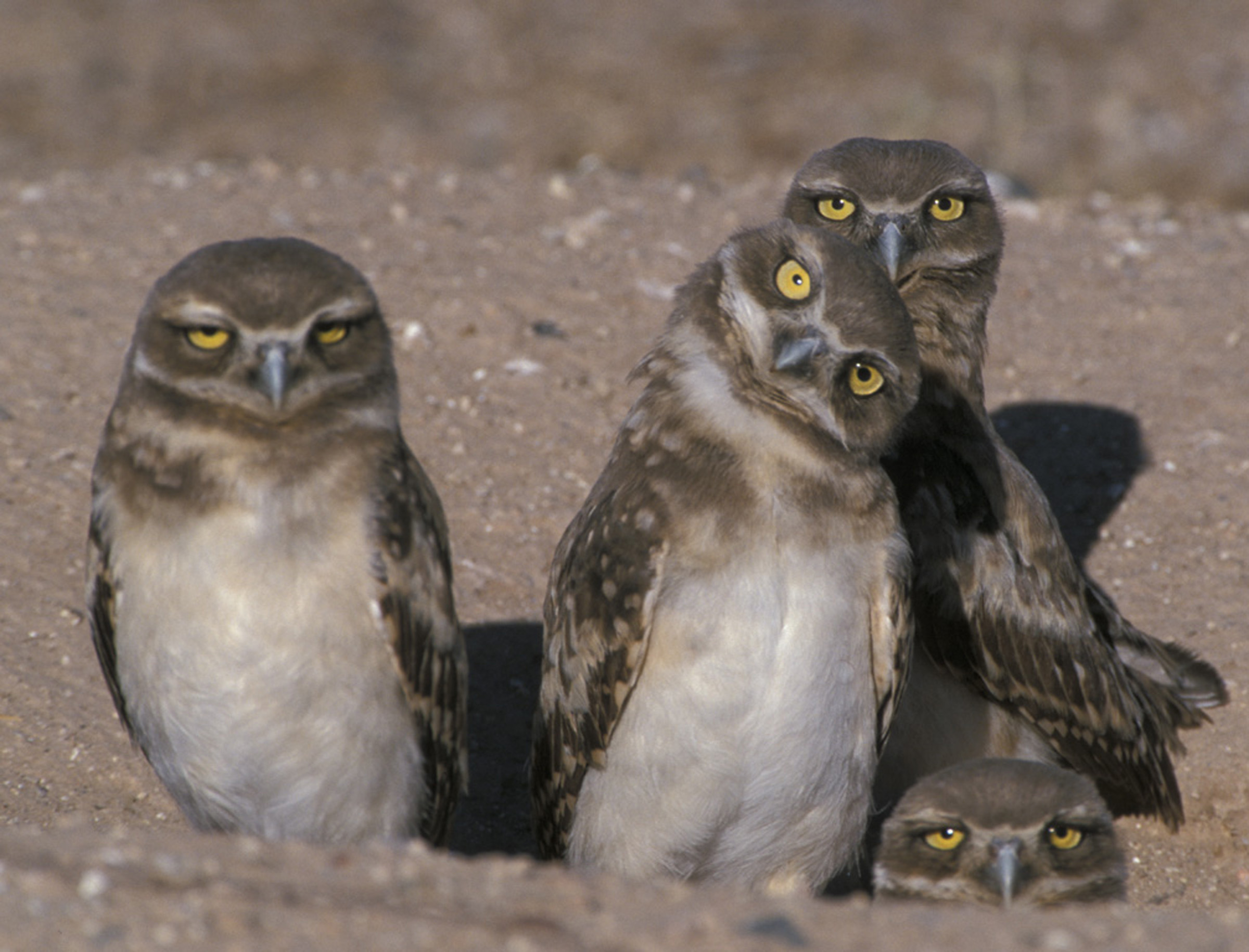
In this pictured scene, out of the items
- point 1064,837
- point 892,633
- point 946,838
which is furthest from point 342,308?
point 1064,837

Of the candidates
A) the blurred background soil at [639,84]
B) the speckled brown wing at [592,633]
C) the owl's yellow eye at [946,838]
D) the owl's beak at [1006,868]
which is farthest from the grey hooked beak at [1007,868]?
the blurred background soil at [639,84]

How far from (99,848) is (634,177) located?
884cm

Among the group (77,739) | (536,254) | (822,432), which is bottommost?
(77,739)

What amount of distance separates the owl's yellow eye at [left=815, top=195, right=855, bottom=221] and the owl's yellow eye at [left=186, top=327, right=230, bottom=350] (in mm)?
2568

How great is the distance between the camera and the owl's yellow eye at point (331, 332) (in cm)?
484

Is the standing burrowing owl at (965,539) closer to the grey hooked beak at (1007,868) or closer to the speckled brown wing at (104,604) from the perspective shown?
the grey hooked beak at (1007,868)

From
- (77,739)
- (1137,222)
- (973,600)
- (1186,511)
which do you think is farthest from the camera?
(1137,222)

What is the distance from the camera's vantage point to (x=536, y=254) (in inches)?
394

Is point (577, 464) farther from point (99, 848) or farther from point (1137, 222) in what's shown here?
point (1137, 222)

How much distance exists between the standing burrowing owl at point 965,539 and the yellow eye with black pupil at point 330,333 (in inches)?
85.5

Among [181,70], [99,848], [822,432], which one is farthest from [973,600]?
[181,70]

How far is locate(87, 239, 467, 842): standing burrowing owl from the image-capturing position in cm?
469

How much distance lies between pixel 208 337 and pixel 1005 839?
9.78 feet

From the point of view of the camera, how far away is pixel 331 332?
Result: 4863 mm
